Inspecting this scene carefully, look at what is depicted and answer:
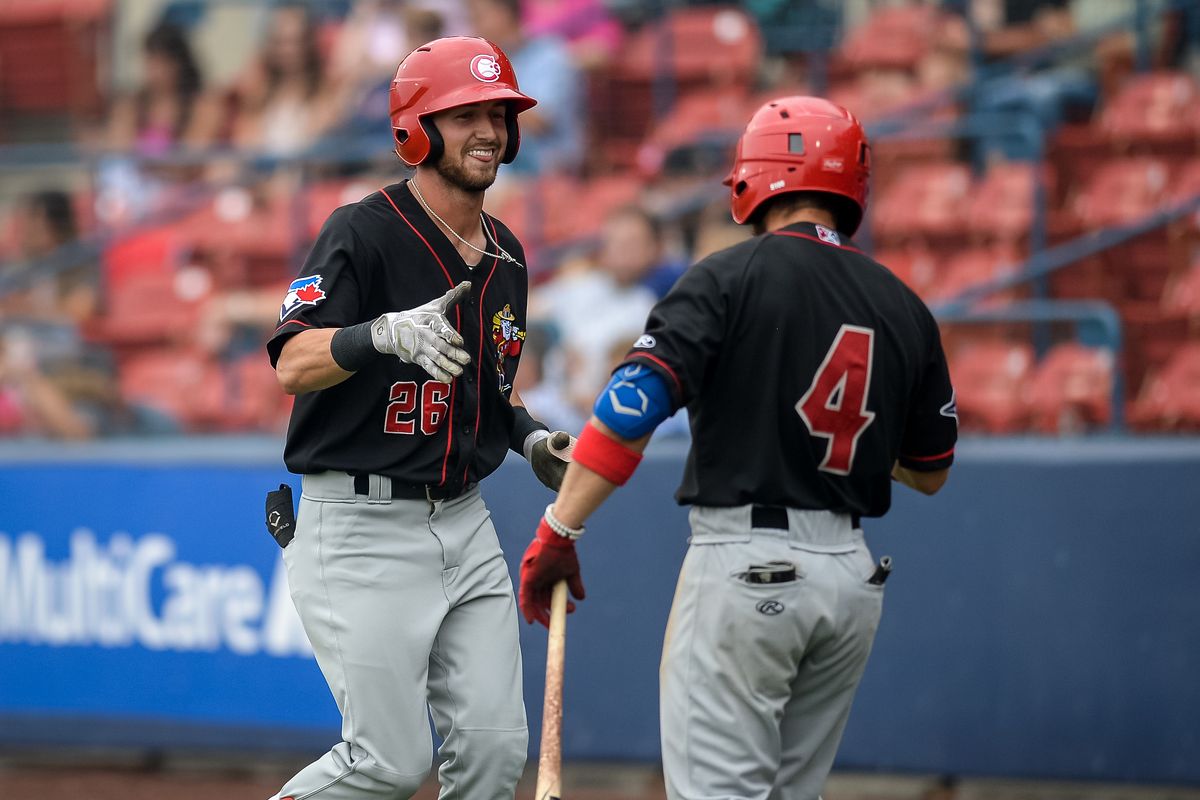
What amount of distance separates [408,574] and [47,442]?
11.1 ft

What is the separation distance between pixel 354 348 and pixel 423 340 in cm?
16

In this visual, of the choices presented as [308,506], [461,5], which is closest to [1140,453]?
[308,506]

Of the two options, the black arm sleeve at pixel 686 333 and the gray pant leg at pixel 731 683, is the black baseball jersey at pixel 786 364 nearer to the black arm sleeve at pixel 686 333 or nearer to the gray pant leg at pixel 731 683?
the black arm sleeve at pixel 686 333

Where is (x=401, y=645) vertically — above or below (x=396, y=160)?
below

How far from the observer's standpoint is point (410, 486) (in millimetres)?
3525

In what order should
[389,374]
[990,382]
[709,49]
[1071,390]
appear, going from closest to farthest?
1. [389,374]
2. [1071,390]
3. [990,382]
4. [709,49]

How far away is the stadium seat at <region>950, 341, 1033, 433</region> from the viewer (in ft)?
20.2

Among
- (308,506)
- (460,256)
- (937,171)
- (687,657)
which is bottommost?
(687,657)

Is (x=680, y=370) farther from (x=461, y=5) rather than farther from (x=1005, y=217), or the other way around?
(x=461, y=5)

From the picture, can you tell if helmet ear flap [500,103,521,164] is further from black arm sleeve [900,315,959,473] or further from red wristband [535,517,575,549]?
black arm sleeve [900,315,959,473]

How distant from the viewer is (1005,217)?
7438 millimetres

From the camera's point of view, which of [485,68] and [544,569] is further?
[485,68]

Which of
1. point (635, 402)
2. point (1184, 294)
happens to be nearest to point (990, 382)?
point (1184, 294)

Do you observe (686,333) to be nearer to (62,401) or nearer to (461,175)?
(461,175)
